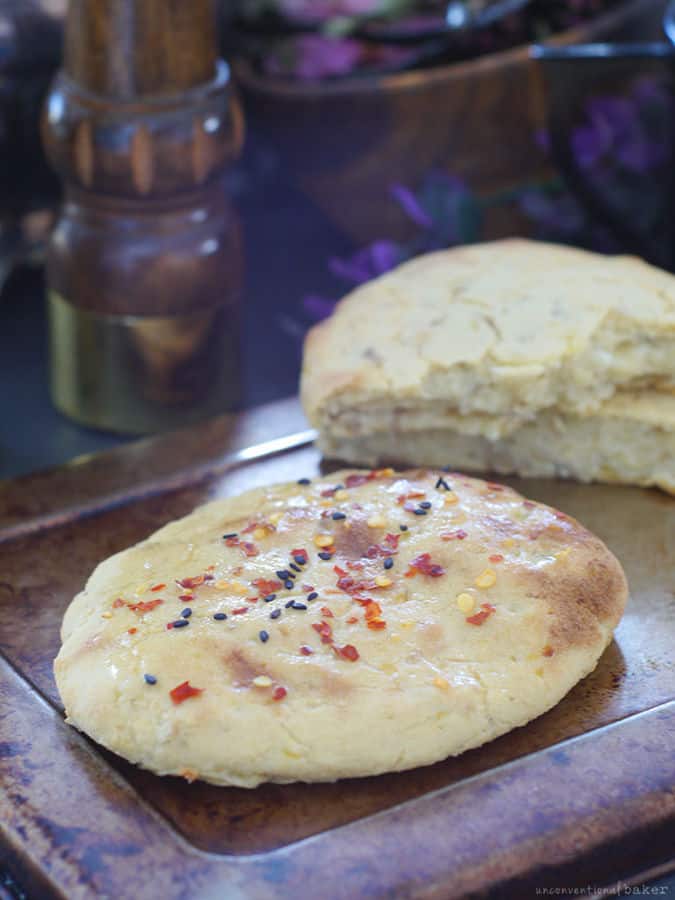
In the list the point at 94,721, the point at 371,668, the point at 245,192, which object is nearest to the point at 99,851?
the point at 94,721

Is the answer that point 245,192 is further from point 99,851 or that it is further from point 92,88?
point 99,851

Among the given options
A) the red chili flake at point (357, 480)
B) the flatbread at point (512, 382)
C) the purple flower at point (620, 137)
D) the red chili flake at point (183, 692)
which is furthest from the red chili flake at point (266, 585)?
the purple flower at point (620, 137)

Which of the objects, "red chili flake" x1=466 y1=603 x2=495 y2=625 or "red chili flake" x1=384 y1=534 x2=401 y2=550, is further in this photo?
"red chili flake" x1=384 y1=534 x2=401 y2=550

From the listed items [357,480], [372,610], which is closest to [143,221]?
[357,480]

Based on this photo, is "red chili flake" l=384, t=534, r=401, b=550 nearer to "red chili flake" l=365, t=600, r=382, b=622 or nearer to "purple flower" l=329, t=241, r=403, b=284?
"red chili flake" l=365, t=600, r=382, b=622

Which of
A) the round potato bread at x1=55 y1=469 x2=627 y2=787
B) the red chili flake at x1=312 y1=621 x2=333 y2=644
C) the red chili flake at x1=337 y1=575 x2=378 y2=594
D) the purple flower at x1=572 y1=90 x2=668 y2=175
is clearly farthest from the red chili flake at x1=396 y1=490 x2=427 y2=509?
the purple flower at x1=572 y1=90 x2=668 y2=175

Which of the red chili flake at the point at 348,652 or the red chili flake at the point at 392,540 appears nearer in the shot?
the red chili flake at the point at 348,652

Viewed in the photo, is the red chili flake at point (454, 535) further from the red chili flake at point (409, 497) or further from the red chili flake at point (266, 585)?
the red chili flake at point (266, 585)
